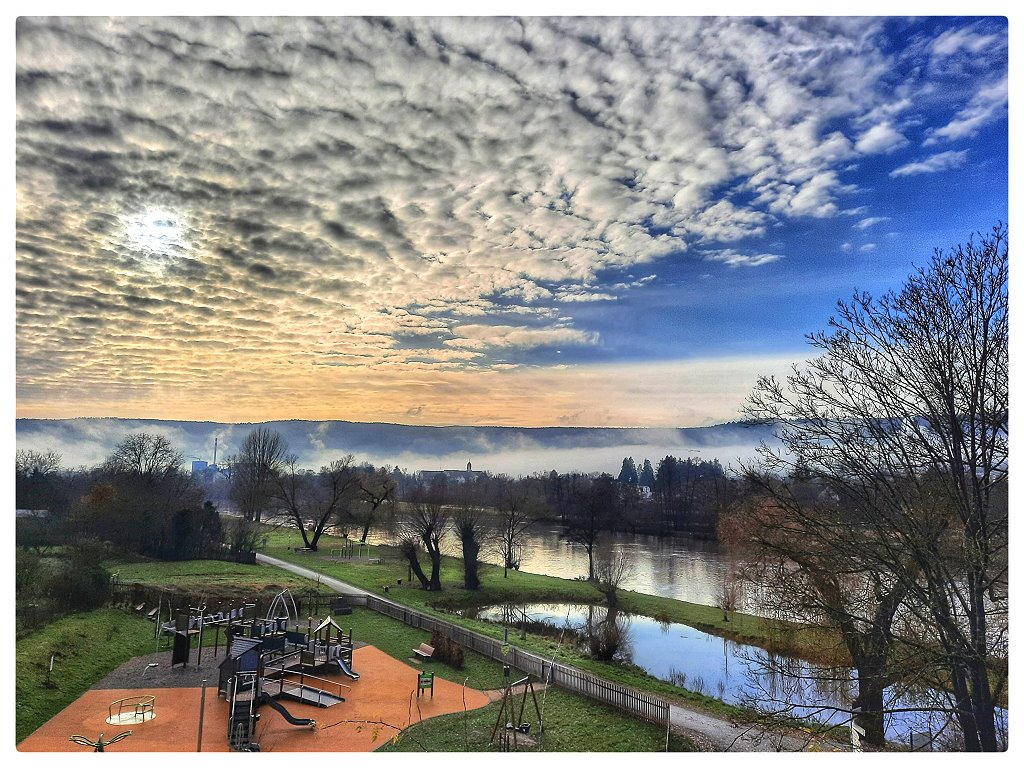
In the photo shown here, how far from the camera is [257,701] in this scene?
26.4ft

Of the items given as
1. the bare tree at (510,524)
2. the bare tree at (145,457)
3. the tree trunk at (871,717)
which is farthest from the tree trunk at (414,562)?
the tree trunk at (871,717)

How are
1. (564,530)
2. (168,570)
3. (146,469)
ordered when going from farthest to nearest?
(564,530), (146,469), (168,570)

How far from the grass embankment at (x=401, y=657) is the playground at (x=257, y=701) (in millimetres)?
284

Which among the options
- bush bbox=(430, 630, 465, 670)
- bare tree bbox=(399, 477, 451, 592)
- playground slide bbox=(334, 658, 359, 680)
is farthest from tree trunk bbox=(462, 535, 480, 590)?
playground slide bbox=(334, 658, 359, 680)

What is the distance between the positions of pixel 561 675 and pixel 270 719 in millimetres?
4446

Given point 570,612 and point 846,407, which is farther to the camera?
point 570,612

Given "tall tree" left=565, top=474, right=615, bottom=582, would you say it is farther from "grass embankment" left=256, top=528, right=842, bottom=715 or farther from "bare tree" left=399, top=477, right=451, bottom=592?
"bare tree" left=399, top=477, right=451, bottom=592

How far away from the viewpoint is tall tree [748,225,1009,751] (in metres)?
5.52

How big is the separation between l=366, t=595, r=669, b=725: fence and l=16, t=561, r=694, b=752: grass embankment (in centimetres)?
15

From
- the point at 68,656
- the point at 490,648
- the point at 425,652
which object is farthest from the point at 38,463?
the point at 490,648

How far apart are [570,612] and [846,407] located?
14.4m
